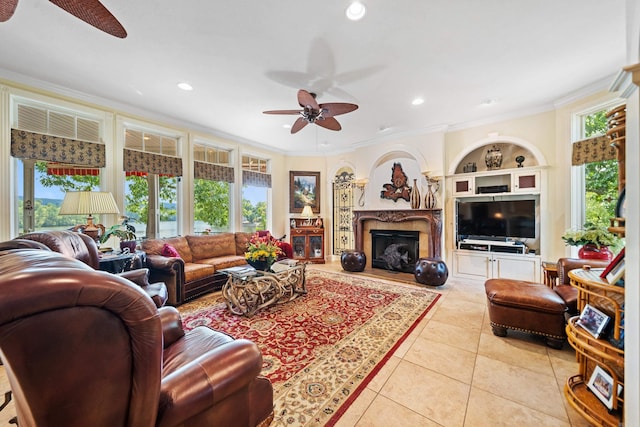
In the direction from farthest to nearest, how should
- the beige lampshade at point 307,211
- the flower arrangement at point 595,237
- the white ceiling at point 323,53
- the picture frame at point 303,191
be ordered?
the picture frame at point 303,191 < the beige lampshade at point 307,211 < the flower arrangement at point 595,237 < the white ceiling at point 323,53

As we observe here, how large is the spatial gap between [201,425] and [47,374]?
60cm

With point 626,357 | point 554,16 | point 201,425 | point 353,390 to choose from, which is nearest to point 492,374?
point 626,357

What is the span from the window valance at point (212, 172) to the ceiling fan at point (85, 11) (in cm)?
318

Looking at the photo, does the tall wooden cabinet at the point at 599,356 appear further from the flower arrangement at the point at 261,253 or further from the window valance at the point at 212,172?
the window valance at the point at 212,172

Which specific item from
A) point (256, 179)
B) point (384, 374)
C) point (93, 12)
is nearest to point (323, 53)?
point (93, 12)

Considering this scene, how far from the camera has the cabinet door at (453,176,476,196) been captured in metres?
4.39

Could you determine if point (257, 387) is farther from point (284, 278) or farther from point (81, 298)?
point (284, 278)

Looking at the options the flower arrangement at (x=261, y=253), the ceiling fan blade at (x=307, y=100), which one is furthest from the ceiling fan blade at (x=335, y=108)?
the flower arrangement at (x=261, y=253)

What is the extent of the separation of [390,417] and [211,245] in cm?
382

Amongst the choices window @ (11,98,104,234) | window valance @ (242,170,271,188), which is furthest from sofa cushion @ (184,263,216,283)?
window valance @ (242,170,271,188)

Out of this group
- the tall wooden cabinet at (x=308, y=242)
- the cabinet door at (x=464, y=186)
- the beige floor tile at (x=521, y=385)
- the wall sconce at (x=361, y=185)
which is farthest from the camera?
the tall wooden cabinet at (x=308, y=242)

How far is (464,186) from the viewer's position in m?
4.48

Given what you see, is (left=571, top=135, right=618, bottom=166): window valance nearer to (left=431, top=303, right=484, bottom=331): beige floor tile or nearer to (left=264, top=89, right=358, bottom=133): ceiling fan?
(left=431, top=303, right=484, bottom=331): beige floor tile

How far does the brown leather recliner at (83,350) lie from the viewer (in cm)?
60
